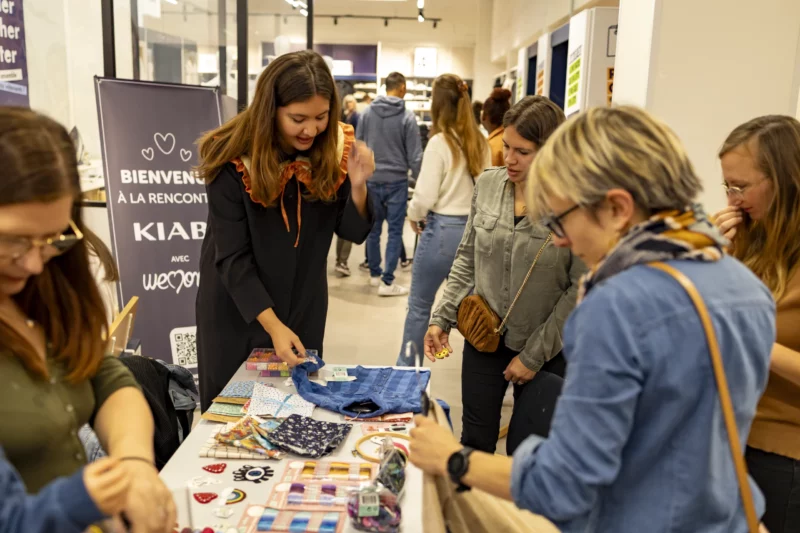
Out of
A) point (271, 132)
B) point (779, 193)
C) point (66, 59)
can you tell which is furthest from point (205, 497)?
point (66, 59)

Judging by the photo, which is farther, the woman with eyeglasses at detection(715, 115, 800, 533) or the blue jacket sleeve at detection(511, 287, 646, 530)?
the woman with eyeglasses at detection(715, 115, 800, 533)

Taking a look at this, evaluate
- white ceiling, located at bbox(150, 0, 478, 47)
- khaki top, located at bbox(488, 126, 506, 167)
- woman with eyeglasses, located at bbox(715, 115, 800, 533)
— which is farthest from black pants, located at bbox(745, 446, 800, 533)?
white ceiling, located at bbox(150, 0, 478, 47)

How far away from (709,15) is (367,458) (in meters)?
2.31

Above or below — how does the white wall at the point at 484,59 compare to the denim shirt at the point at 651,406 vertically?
above

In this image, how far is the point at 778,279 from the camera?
1567mm

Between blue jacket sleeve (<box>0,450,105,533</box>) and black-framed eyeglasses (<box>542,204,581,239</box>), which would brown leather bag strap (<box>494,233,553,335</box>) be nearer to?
black-framed eyeglasses (<box>542,204,581,239</box>)

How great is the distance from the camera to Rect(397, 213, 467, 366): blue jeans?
12.7 feet

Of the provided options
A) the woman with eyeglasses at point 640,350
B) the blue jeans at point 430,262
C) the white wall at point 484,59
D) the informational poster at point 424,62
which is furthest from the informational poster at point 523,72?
the informational poster at point 424,62

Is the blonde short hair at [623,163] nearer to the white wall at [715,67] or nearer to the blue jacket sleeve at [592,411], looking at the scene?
the blue jacket sleeve at [592,411]

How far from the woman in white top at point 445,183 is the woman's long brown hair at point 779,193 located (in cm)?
231

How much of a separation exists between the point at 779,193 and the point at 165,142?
3020mm

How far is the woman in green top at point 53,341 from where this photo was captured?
0.95 meters

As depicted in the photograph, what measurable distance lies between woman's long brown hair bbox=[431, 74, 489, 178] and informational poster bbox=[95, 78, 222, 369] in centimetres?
126

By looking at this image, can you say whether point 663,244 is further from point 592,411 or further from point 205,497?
point 205,497
